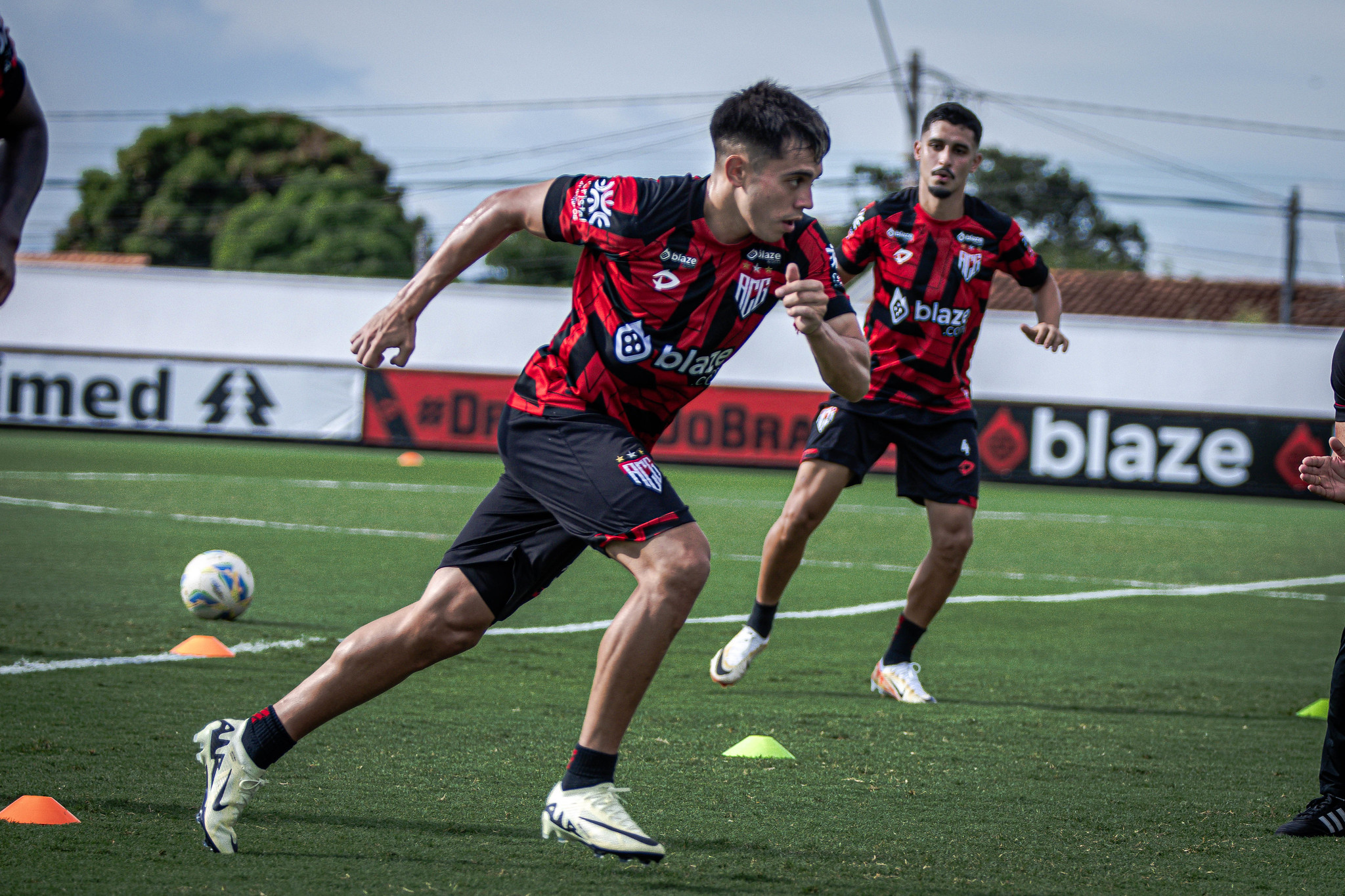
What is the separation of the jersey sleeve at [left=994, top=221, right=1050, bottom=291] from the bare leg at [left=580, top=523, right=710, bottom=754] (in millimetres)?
3224

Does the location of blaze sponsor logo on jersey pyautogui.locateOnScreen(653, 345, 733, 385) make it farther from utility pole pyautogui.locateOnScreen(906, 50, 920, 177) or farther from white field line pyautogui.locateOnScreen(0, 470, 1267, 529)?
utility pole pyautogui.locateOnScreen(906, 50, 920, 177)

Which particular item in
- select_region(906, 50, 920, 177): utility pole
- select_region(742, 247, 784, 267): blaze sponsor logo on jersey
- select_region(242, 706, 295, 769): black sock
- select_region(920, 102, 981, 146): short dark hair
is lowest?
select_region(242, 706, 295, 769): black sock

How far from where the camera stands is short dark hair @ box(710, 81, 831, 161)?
3.57 meters

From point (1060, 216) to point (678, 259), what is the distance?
174ft

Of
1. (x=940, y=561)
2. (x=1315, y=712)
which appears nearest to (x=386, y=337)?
(x=940, y=561)

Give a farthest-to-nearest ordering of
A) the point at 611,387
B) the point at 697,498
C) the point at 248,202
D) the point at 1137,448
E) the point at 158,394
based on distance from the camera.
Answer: the point at 248,202
the point at 158,394
the point at 1137,448
the point at 697,498
the point at 611,387

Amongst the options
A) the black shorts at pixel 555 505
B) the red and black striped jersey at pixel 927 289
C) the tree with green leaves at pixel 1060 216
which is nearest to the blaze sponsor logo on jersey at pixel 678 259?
the black shorts at pixel 555 505

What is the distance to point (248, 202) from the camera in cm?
5372

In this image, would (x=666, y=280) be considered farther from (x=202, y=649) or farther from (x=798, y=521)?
(x=202, y=649)

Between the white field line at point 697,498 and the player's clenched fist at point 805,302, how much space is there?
1186 centimetres

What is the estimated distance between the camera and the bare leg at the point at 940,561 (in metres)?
6.07

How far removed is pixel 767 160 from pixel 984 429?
1890cm

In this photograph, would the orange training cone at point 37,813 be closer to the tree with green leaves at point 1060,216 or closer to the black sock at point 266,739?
the black sock at point 266,739

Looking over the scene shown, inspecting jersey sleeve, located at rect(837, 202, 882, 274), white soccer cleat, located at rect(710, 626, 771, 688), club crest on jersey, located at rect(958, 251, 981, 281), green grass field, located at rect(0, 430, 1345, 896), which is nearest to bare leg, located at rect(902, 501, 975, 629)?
green grass field, located at rect(0, 430, 1345, 896)
